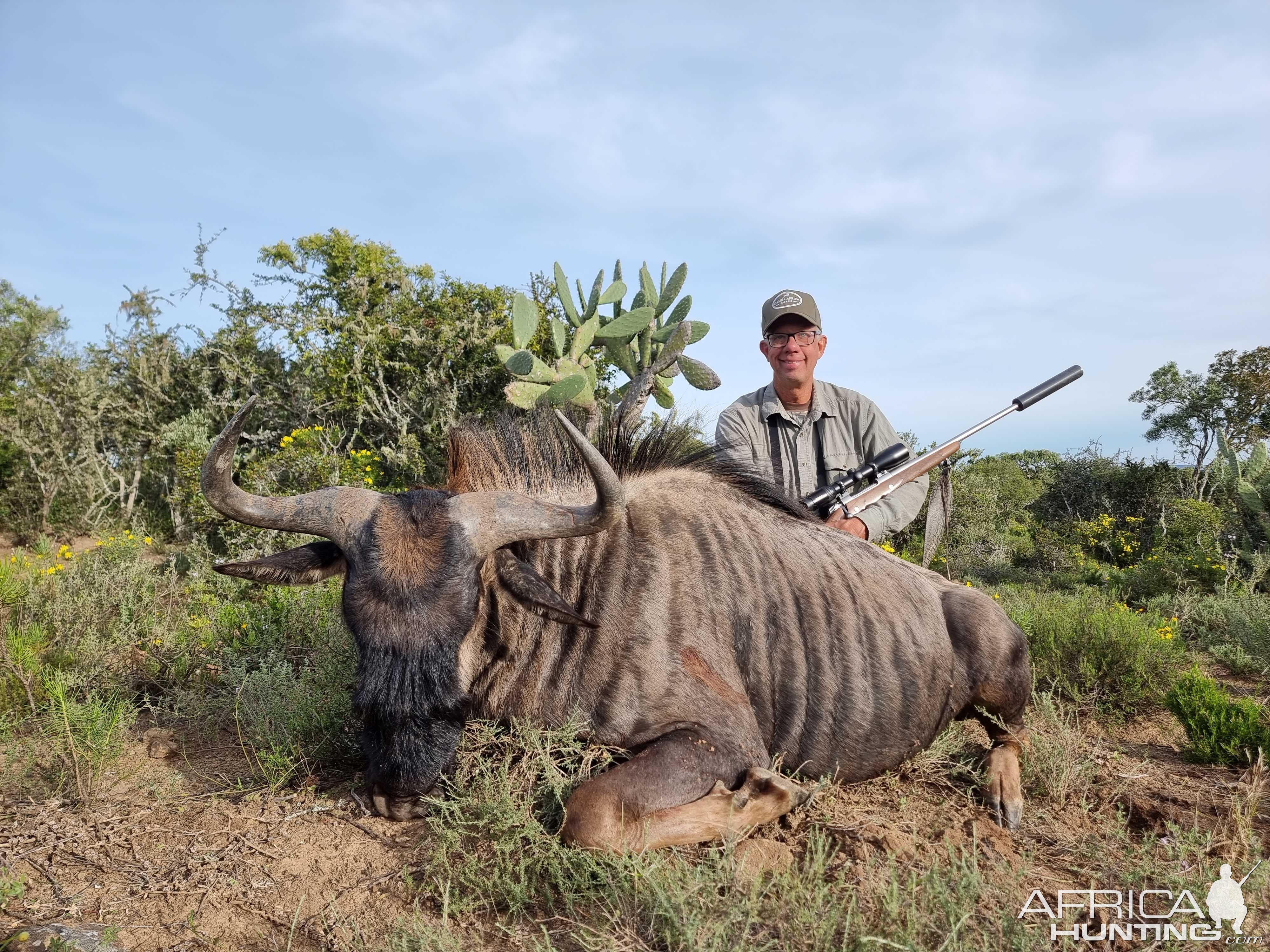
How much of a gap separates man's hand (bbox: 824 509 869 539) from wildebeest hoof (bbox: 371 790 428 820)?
275cm

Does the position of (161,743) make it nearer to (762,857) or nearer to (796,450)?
(762,857)

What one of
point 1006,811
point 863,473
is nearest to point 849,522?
point 863,473

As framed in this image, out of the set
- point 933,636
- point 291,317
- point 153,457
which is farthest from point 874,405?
point 153,457

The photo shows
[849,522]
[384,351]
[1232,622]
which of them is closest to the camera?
[849,522]

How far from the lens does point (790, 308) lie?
543 cm

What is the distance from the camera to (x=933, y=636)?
3525mm

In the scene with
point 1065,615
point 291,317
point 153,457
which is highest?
point 291,317

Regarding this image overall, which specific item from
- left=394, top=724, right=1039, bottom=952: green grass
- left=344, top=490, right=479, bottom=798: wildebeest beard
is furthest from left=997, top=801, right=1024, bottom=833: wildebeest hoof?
left=344, top=490, right=479, bottom=798: wildebeest beard

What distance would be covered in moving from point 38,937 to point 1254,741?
5198mm

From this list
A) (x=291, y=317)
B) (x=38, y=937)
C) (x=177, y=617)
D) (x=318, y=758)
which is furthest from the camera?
(x=291, y=317)

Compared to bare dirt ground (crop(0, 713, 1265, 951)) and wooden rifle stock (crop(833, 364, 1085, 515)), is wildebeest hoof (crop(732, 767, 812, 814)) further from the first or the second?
wooden rifle stock (crop(833, 364, 1085, 515))

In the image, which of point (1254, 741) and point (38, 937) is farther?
point (1254, 741)

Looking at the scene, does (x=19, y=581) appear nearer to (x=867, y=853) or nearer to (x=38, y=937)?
(x=38, y=937)

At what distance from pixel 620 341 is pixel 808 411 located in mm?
1491
